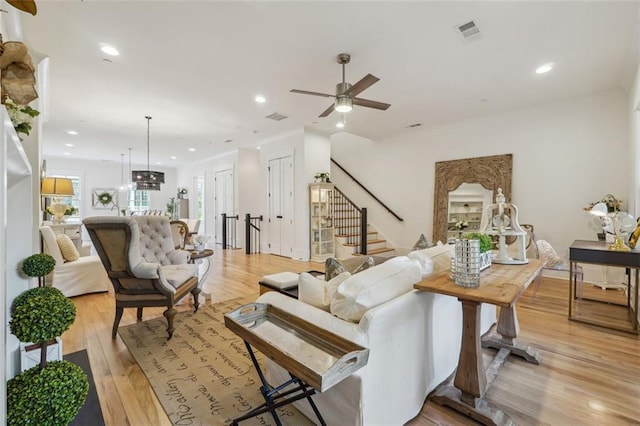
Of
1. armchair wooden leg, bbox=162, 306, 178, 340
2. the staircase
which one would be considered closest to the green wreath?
the staircase

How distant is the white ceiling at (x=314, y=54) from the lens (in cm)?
260

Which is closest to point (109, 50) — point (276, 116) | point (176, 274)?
point (176, 274)

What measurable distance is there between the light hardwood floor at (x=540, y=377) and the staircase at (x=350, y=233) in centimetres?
348

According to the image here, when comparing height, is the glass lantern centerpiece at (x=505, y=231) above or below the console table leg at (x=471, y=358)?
above

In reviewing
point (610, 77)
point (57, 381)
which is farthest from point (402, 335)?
point (610, 77)

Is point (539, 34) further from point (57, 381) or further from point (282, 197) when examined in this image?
point (282, 197)

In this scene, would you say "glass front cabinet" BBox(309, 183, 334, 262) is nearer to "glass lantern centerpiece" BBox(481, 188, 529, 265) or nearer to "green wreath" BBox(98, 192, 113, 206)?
"glass lantern centerpiece" BBox(481, 188, 529, 265)

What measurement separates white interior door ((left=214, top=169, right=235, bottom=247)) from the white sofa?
7.57m

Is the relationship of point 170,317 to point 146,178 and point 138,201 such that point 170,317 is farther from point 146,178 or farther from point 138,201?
point 138,201

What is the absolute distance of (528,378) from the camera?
6.89ft

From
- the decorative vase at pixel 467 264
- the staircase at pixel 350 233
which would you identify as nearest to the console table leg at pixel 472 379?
the decorative vase at pixel 467 264

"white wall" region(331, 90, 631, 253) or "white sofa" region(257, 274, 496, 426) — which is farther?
"white wall" region(331, 90, 631, 253)

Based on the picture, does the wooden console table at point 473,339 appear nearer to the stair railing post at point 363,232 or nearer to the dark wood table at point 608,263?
the dark wood table at point 608,263

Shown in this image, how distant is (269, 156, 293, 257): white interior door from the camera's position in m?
6.93
